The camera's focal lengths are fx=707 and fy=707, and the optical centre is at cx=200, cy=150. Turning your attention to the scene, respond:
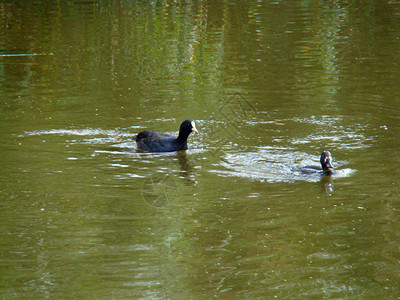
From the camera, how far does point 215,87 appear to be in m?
16.6

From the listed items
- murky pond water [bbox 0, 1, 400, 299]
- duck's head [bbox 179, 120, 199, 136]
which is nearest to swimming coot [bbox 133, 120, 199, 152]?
duck's head [bbox 179, 120, 199, 136]

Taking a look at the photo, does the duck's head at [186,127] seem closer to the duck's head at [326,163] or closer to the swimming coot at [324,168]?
the swimming coot at [324,168]

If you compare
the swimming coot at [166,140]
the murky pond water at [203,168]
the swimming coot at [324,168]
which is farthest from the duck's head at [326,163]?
the swimming coot at [166,140]

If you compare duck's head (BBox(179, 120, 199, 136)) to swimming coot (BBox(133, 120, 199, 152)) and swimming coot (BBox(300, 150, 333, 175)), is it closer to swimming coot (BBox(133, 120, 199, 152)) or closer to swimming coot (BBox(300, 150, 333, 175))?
swimming coot (BBox(133, 120, 199, 152))

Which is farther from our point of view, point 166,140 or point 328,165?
point 166,140

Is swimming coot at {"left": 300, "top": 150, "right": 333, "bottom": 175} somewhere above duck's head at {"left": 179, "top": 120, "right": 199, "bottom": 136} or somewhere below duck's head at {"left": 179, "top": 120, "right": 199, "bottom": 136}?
below

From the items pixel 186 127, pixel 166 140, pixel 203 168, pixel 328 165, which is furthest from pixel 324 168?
pixel 166 140

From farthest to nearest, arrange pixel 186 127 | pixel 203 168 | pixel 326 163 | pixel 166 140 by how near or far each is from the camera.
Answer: pixel 166 140, pixel 186 127, pixel 203 168, pixel 326 163

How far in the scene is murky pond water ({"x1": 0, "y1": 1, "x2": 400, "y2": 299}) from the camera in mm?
7250

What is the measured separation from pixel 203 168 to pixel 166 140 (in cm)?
149

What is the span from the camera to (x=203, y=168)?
36.4 feet

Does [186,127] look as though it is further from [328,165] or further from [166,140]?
[328,165]

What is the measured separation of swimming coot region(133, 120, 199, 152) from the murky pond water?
160 millimetres

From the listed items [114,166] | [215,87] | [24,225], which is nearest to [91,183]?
[114,166]
